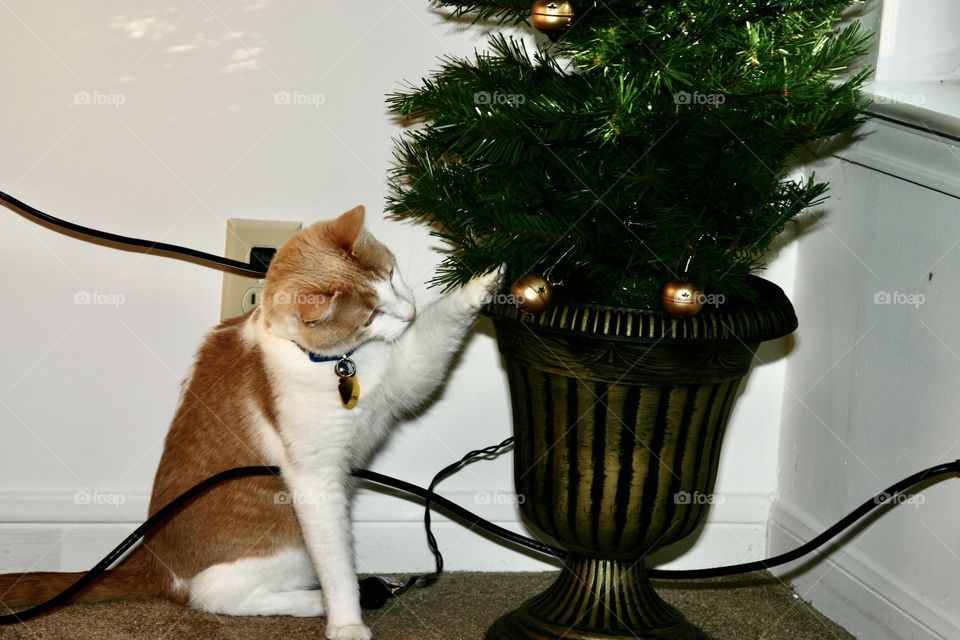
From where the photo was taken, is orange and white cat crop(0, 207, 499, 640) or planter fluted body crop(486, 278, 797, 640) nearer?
planter fluted body crop(486, 278, 797, 640)

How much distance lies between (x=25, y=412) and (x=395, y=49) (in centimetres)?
81

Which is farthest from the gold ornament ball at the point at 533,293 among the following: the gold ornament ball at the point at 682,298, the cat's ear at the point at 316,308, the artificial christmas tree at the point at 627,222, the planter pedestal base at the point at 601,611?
the planter pedestal base at the point at 601,611

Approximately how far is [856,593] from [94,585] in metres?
1.10

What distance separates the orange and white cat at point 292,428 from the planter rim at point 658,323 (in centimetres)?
12

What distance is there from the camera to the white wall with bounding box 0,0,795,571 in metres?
1.44

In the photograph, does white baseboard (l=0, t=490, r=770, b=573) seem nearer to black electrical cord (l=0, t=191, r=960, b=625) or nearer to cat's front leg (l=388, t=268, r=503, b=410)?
black electrical cord (l=0, t=191, r=960, b=625)

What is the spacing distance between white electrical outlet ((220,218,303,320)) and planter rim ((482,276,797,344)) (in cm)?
51

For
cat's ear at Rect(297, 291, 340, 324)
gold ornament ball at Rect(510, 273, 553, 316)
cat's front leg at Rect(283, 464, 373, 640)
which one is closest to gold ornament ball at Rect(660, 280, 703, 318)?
gold ornament ball at Rect(510, 273, 553, 316)

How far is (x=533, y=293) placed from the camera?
1.12m

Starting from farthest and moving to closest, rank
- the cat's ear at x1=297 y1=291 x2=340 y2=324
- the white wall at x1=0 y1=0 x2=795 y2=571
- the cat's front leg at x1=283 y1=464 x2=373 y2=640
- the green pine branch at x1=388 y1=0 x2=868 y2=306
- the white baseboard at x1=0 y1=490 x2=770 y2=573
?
the white baseboard at x1=0 y1=490 x2=770 y2=573
the white wall at x1=0 y1=0 x2=795 y2=571
the cat's front leg at x1=283 y1=464 x2=373 y2=640
the cat's ear at x1=297 y1=291 x2=340 y2=324
the green pine branch at x1=388 y1=0 x2=868 y2=306

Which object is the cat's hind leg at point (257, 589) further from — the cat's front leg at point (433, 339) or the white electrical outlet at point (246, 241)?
the white electrical outlet at point (246, 241)

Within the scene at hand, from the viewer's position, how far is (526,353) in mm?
1212

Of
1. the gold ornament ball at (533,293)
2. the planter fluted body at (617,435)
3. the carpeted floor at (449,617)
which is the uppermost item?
the gold ornament ball at (533,293)

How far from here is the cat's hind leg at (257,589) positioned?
138 centimetres
